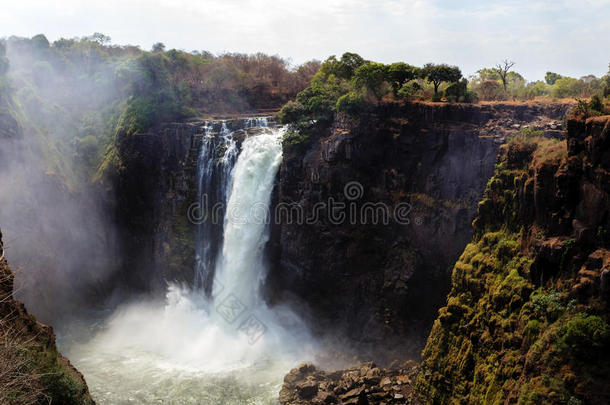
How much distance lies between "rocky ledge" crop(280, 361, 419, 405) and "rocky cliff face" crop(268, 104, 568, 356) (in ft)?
11.5

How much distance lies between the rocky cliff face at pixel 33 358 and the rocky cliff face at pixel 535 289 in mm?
15228

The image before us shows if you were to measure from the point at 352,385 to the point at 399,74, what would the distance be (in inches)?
803

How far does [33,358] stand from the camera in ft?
53.7

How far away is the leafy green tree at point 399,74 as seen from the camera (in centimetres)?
3083

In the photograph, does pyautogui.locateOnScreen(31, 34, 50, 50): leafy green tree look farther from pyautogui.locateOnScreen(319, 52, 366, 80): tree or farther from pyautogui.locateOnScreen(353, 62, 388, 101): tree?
pyautogui.locateOnScreen(353, 62, 388, 101): tree

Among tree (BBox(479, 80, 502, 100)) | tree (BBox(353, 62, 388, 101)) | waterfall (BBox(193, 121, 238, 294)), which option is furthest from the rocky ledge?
tree (BBox(479, 80, 502, 100))

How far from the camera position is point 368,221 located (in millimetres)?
30141

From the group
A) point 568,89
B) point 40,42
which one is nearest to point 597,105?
point 568,89

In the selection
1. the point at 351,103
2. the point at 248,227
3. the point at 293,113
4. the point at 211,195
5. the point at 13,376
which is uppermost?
the point at 351,103

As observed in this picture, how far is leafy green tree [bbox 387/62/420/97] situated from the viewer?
101ft

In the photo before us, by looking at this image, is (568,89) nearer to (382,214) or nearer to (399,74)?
(399,74)

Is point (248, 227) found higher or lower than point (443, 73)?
lower

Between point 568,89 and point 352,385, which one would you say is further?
point 568,89

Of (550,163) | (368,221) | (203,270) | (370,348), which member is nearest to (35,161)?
(203,270)
